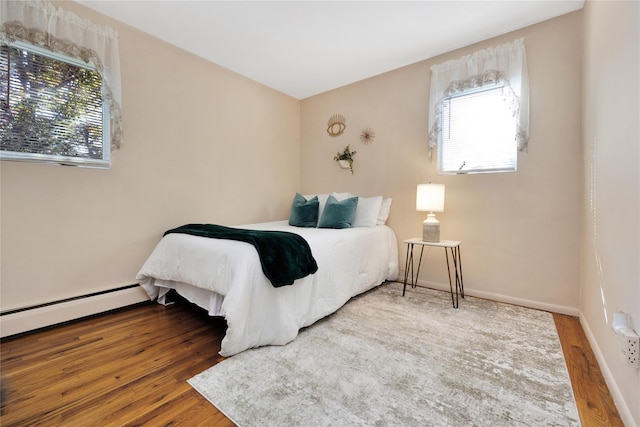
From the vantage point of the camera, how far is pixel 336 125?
13.5 feet

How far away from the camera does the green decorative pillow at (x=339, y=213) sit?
317 cm

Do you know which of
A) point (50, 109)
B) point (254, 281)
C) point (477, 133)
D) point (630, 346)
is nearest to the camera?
point (630, 346)

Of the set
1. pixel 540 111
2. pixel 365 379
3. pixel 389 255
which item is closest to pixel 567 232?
pixel 540 111

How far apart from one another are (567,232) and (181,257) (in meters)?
3.34

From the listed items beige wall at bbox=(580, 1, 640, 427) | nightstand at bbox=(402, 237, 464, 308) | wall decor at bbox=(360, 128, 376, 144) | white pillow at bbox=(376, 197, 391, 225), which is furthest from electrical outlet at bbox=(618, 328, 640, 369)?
wall decor at bbox=(360, 128, 376, 144)

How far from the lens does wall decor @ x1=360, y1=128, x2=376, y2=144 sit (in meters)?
3.74

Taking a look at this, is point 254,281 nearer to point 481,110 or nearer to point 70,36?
point 70,36

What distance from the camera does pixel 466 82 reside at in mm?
2922

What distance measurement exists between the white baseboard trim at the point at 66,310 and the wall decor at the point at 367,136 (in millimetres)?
3106

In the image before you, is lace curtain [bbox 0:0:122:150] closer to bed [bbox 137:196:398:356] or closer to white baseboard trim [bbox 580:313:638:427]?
bed [bbox 137:196:398:356]

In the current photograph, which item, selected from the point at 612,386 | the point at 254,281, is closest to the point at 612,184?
the point at 612,386

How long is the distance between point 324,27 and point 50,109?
2432 mm

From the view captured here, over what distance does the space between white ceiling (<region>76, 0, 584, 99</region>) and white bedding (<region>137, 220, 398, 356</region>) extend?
1.97 meters

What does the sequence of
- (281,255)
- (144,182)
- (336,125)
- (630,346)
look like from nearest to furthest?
(630,346) < (281,255) < (144,182) < (336,125)
